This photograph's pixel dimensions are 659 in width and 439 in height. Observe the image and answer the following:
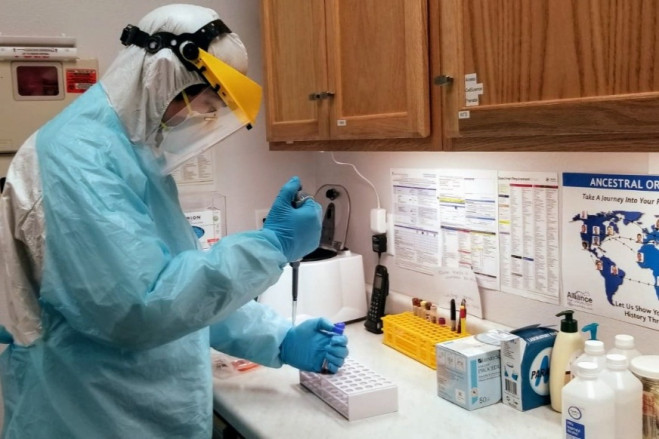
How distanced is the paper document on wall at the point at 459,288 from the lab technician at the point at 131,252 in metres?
0.62

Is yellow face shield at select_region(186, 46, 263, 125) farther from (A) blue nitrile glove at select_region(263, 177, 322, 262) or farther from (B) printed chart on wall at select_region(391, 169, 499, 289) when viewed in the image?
(B) printed chart on wall at select_region(391, 169, 499, 289)

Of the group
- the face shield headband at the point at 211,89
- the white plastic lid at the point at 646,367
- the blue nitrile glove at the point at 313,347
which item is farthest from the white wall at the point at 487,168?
the face shield headband at the point at 211,89

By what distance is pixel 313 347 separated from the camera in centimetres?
162

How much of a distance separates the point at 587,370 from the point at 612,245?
1.41ft

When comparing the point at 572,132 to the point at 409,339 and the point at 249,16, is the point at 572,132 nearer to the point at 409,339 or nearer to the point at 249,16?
the point at 409,339

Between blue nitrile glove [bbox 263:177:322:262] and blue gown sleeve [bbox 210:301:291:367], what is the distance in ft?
1.08

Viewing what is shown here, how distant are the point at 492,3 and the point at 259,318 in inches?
37.8

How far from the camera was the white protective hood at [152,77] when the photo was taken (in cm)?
137

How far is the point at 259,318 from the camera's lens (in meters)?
Answer: 1.71

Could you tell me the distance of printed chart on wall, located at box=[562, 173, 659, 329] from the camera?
1388mm

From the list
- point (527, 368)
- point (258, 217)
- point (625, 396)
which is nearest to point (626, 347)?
point (625, 396)

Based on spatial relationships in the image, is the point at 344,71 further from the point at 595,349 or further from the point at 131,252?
the point at 595,349

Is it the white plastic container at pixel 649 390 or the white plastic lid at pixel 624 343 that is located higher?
the white plastic lid at pixel 624 343

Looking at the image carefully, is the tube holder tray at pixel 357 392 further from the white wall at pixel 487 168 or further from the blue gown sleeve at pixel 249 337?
the white wall at pixel 487 168
